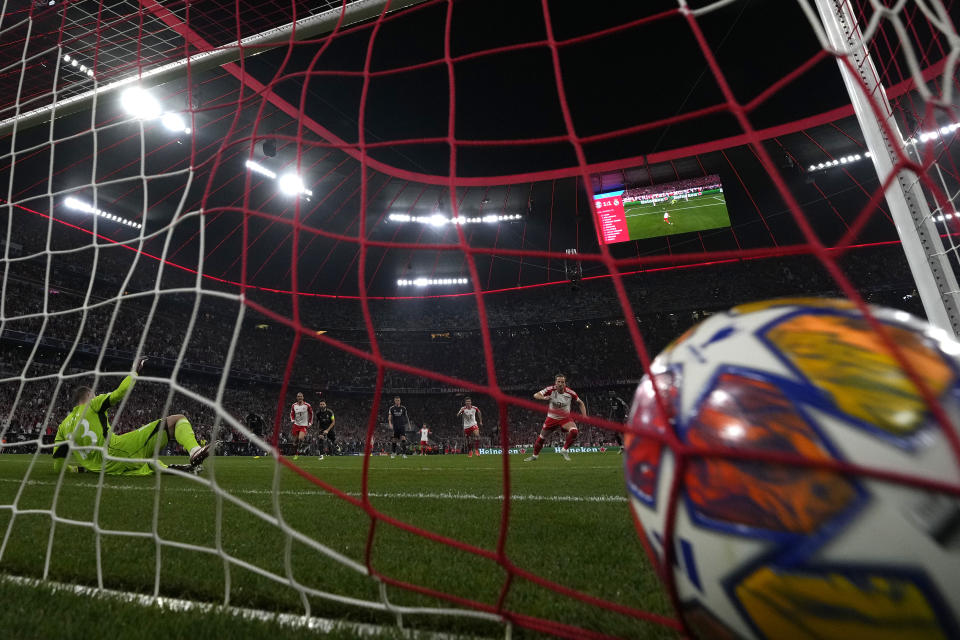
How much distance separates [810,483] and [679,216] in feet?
53.3

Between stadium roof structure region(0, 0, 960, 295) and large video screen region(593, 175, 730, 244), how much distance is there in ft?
5.97

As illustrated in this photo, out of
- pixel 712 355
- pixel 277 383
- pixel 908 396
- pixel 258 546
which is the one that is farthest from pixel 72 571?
pixel 277 383

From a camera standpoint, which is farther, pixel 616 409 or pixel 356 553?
pixel 616 409

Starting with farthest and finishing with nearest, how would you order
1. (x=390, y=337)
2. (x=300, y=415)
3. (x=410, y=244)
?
1. (x=390, y=337)
2. (x=300, y=415)
3. (x=410, y=244)

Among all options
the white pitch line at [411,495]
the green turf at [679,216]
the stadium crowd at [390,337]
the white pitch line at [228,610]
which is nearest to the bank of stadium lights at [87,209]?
the stadium crowd at [390,337]

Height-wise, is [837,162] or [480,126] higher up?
[480,126]

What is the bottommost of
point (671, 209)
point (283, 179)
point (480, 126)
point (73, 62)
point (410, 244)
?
point (410, 244)

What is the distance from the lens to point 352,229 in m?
23.0

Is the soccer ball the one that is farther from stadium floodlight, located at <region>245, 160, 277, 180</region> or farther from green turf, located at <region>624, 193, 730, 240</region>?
stadium floodlight, located at <region>245, 160, 277, 180</region>

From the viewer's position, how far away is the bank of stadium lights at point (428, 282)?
95.1 ft

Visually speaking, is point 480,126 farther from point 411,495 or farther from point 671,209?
point 411,495

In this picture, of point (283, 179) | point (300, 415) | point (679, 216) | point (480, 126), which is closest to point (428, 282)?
point (283, 179)

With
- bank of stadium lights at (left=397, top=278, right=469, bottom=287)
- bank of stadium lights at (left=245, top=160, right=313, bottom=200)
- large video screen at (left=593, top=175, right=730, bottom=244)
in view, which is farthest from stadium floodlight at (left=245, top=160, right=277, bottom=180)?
large video screen at (left=593, top=175, right=730, bottom=244)

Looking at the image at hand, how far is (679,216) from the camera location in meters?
15.6
